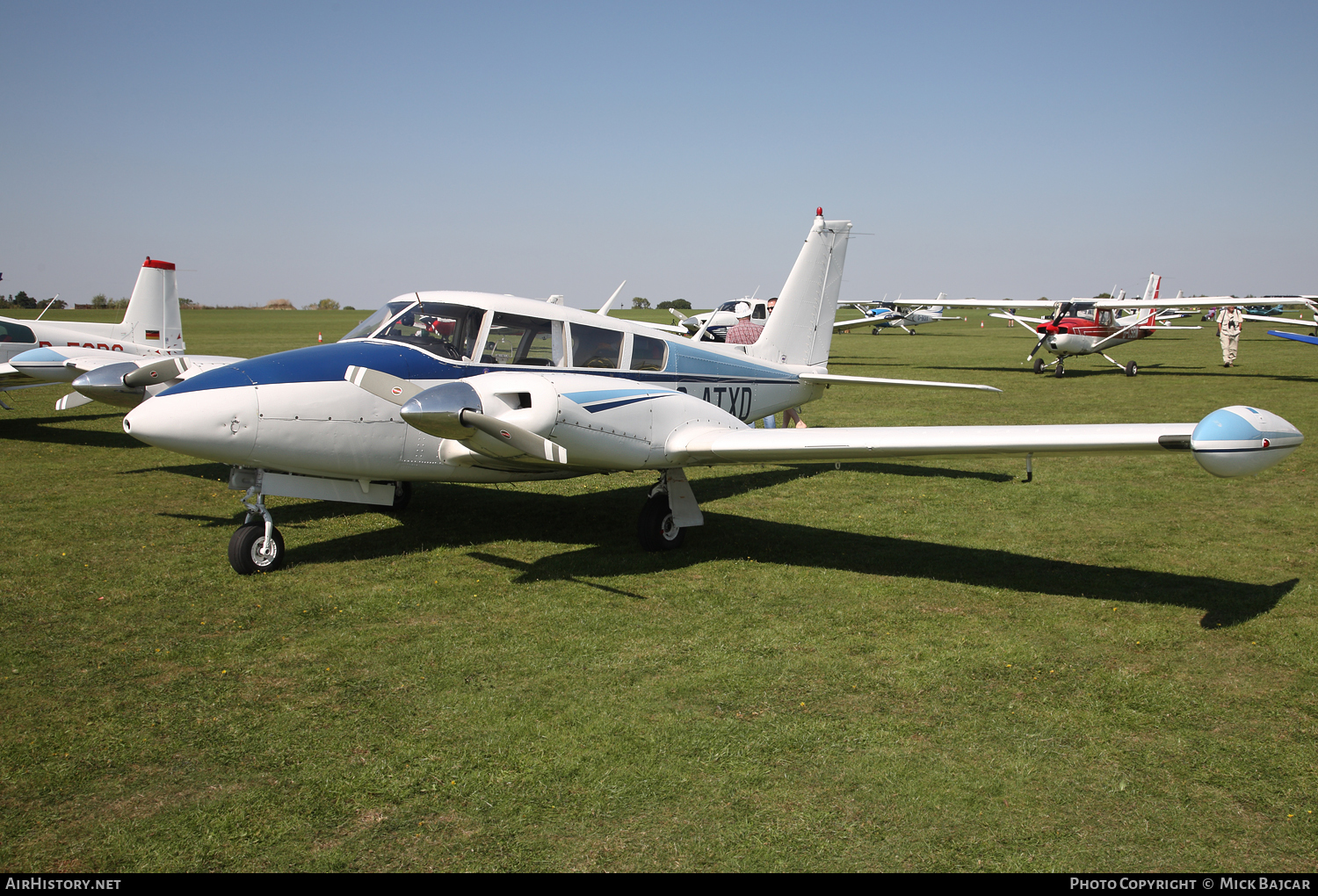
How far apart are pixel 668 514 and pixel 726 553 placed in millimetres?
720

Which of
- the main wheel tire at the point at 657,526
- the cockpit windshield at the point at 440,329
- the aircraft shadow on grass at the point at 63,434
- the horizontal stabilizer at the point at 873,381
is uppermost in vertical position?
the cockpit windshield at the point at 440,329

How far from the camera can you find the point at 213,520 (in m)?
9.64

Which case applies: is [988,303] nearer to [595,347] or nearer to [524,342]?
[595,347]

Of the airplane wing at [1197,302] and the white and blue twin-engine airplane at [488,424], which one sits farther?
the airplane wing at [1197,302]

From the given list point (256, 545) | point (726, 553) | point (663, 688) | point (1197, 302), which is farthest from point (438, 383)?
point (1197, 302)

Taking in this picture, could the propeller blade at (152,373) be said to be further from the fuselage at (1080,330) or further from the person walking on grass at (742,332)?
the fuselage at (1080,330)

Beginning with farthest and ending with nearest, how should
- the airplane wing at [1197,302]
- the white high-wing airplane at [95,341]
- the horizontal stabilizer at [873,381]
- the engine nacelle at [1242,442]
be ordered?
the airplane wing at [1197,302]
the white high-wing airplane at [95,341]
the horizontal stabilizer at [873,381]
the engine nacelle at [1242,442]

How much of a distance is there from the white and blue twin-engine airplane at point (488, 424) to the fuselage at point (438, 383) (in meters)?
0.01

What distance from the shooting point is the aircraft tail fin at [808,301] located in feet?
37.4

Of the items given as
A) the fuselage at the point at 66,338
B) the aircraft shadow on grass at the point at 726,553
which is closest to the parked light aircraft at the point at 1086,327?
the aircraft shadow on grass at the point at 726,553

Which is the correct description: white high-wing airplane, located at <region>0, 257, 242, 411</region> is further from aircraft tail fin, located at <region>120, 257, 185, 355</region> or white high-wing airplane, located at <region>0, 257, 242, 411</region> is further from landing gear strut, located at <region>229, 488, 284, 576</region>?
landing gear strut, located at <region>229, 488, 284, 576</region>
